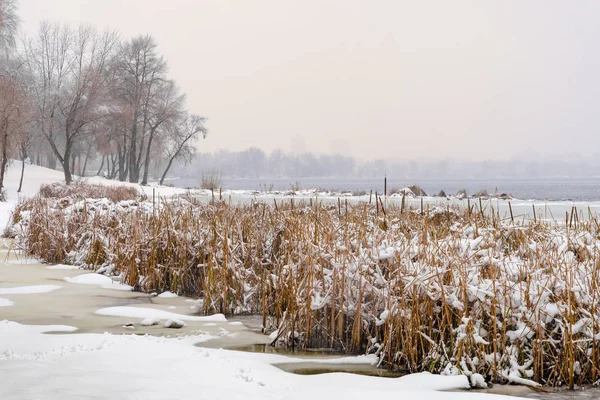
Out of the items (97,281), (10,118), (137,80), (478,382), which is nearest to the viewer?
(478,382)

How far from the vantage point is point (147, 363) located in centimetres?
392

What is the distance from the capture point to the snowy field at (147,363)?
342cm

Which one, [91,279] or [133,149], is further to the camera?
[133,149]

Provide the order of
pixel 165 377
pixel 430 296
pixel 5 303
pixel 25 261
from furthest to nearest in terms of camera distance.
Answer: pixel 25 261, pixel 5 303, pixel 430 296, pixel 165 377

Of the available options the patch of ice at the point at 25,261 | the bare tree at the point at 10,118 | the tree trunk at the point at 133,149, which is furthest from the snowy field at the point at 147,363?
the tree trunk at the point at 133,149

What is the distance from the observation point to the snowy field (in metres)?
3.42

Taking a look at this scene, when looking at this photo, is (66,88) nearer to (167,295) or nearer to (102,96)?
(102,96)

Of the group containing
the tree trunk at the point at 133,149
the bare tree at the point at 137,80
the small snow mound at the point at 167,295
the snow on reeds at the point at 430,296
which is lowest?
the small snow mound at the point at 167,295

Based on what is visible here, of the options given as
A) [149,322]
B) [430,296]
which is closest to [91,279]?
[149,322]

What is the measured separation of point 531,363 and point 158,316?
3.65 m

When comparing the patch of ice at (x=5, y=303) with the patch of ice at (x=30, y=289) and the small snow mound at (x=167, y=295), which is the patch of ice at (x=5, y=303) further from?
the small snow mound at (x=167, y=295)

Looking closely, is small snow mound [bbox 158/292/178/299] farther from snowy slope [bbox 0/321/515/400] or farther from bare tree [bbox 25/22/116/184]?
bare tree [bbox 25/22/116/184]

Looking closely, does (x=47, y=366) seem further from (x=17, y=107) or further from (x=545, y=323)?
(x=17, y=107)

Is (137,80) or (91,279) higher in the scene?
(137,80)
